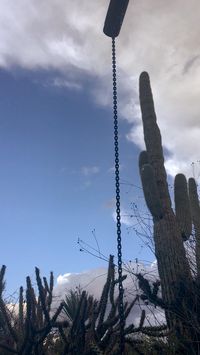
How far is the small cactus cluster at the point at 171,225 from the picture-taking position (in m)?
5.81

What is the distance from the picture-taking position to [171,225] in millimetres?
7273

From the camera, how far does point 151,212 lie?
7.47 meters

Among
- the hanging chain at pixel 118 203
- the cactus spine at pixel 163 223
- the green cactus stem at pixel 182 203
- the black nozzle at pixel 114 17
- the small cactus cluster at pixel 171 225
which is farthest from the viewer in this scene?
the green cactus stem at pixel 182 203

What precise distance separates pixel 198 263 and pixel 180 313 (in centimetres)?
75

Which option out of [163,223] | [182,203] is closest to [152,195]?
[163,223]

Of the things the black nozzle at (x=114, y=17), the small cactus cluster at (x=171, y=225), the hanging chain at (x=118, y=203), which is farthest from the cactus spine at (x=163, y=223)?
the black nozzle at (x=114, y=17)

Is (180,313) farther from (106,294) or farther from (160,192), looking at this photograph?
(160,192)

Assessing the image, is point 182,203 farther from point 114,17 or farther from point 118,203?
point 114,17

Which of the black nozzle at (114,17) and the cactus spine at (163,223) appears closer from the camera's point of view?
the black nozzle at (114,17)

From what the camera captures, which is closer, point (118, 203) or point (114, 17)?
→ point (118, 203)

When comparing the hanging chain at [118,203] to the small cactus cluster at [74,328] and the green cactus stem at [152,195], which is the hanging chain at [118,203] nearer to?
the small cactus cluster at [74,328]

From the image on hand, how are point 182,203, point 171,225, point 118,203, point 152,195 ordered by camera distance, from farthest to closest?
point 182,203 < point 152,195 < point 171,225 < point 118,203

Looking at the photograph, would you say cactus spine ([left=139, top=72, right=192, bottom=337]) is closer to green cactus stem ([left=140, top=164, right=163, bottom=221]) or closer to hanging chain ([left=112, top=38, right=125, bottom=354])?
green cactus stem ([left=140, top=164, right=163, bottom=221])

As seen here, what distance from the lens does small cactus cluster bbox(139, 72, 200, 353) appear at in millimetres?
5809
